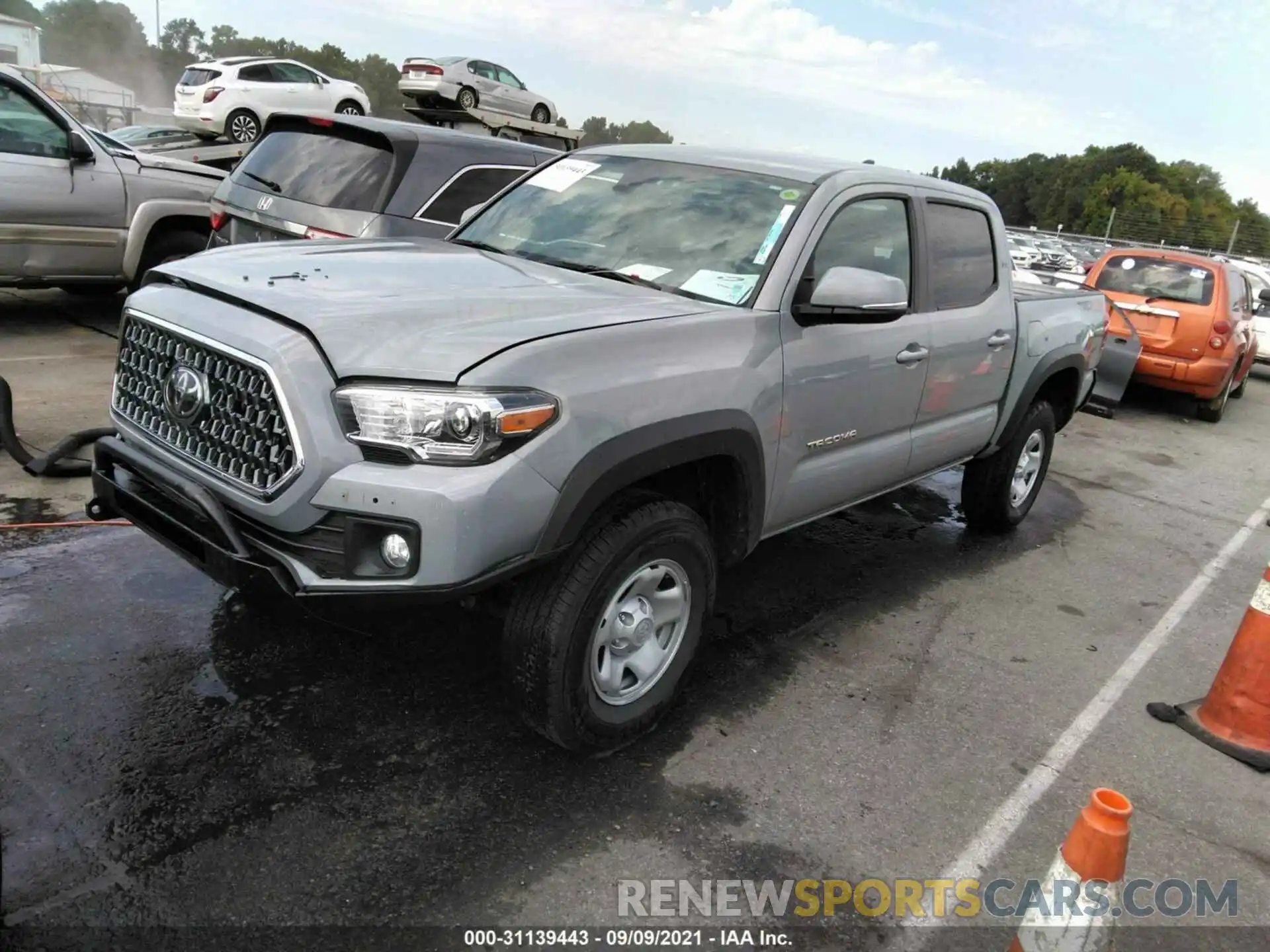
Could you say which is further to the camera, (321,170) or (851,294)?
(321,170)

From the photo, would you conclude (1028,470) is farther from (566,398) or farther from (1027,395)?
(566,398)

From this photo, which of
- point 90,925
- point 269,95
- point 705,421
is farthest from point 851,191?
point 269,95

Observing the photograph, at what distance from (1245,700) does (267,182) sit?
6.29m

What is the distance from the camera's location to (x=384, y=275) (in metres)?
3.18

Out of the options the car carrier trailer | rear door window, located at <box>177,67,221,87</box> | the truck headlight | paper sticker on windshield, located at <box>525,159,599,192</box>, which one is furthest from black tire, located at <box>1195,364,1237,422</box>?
rear door window, located at <box>177,67,221,87</box>

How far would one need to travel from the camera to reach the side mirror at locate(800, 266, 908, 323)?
3.42m

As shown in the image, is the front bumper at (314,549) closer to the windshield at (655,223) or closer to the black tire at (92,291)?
the windshield at (655,223)

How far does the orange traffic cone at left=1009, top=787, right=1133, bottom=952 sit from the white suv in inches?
623

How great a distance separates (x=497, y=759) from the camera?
3.14 meters

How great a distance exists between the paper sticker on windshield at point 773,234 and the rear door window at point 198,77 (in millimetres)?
15373

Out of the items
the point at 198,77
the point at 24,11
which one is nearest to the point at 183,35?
the point at 24,11

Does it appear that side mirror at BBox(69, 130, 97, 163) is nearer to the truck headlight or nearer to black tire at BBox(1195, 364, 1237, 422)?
the truck headlight

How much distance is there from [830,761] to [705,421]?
1.27 m

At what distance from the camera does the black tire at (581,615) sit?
2824mm
